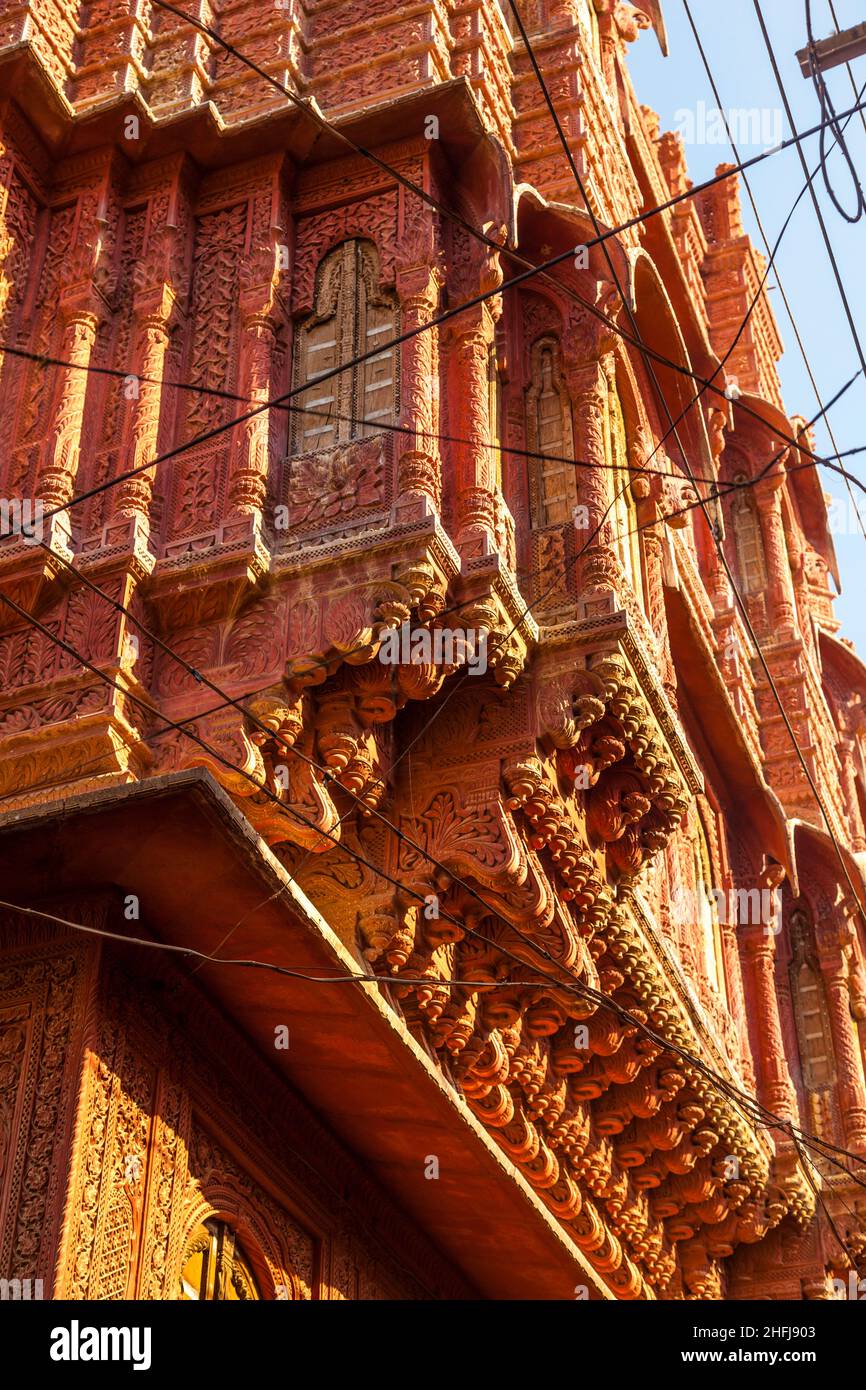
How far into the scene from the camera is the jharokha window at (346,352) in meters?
9.01

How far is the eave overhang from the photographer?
7004 mm

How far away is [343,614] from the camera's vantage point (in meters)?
8.08

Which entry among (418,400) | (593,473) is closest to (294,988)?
(418,400)

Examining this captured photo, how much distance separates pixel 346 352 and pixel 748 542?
32.9ft

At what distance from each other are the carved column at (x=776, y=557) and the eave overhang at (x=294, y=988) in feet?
29.0

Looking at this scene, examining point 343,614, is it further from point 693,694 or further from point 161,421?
point 693,694

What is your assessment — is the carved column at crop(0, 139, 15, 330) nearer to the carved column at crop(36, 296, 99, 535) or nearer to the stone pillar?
the carved column at crop(36, 296, 99, 535)

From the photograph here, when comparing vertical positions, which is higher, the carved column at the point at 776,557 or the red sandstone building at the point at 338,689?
the carved column at the point at 776,557

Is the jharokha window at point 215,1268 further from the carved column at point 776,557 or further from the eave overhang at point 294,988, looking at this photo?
the carved column at point 776,557

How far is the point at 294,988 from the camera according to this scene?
25.8ft

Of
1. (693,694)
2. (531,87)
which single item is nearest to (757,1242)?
(693,694)

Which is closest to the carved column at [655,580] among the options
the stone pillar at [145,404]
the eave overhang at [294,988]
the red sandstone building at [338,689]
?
the red sandstone building at [338,689]

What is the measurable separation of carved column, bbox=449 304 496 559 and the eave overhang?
6.41 ft

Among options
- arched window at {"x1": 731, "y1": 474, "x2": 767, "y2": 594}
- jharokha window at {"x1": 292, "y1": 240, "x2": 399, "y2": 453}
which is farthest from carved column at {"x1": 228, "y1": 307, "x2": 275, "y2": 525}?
arched window at {"x1": 731, "y1": 474, "x2": 767, "y2": 594}
